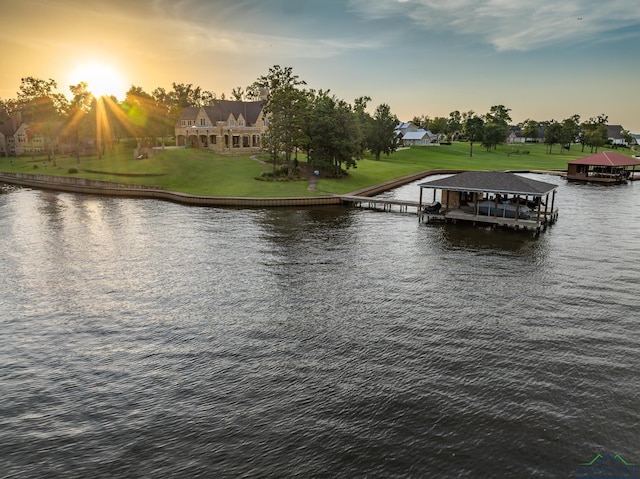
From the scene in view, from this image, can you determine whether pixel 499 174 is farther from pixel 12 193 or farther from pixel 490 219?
pixel 12 193

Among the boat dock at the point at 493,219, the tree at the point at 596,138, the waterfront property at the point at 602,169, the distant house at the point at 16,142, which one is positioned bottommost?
the boat dock at the point at 493,219

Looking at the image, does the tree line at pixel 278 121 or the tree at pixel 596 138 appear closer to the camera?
the tree line at pixel 278 121

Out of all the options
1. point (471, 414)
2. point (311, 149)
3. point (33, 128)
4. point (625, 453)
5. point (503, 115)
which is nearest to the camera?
point (625, 453)

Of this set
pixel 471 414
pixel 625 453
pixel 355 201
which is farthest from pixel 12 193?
pixel 625 453

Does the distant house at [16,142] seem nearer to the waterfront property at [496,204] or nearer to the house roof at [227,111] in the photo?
the house roof at [227,111]

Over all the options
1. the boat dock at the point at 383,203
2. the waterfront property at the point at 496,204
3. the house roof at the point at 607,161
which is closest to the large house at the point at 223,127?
the boat dock at the point at 383,203

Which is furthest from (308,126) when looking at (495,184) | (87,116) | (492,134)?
(492,134)

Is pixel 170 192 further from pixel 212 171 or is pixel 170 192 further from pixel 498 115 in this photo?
pixel 498 115
